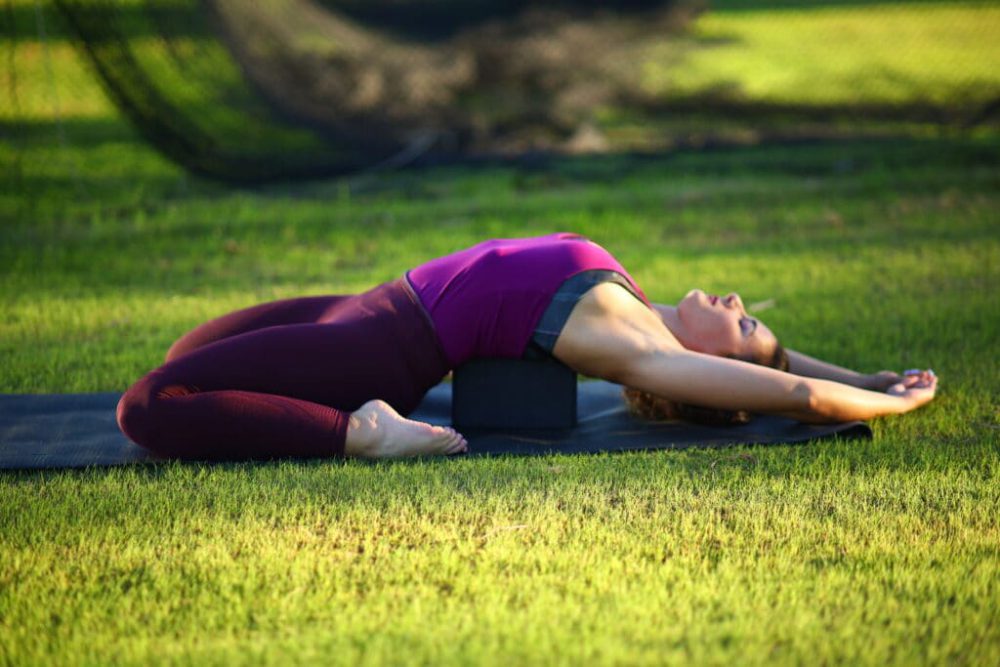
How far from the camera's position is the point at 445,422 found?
150 inches

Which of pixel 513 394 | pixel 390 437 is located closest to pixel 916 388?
pixel 513 394

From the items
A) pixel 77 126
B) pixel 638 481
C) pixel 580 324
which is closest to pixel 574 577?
pixel 638 481

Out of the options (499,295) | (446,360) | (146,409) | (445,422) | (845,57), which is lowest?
A: (445,422)

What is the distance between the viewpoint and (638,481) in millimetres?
3180

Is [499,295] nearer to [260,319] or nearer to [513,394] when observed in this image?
[513,394]

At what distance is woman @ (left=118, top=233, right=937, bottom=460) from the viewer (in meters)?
3.33

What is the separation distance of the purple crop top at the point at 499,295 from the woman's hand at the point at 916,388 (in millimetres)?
889

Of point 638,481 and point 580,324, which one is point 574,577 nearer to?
point 638,481

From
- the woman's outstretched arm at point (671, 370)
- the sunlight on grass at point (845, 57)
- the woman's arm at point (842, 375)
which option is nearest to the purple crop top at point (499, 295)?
the woman's outstretched arm at point (671, 370)

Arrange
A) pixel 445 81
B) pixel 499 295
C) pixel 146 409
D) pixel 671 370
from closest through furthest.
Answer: pixel 146 409 < pixel 671 370 < pixel 499 295 < pixel 445 81

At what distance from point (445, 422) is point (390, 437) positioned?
490 mm

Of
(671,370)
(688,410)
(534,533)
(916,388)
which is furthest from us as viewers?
(916,388)

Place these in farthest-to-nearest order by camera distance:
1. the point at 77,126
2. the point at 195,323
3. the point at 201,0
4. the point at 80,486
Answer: the point at 77,126, the point at 201,0, the point at 195,323, the point at 80,486

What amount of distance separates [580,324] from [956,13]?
12.7m
